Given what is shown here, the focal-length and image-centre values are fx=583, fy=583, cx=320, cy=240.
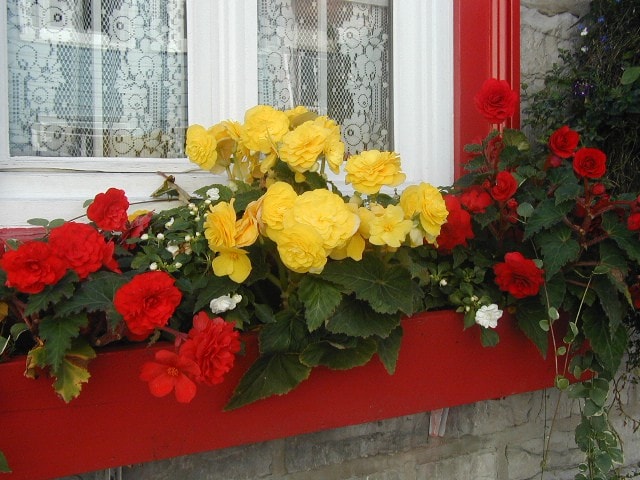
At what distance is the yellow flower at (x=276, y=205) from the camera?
1.00m

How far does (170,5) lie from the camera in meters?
1.47

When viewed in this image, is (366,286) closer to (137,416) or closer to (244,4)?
(137,416)

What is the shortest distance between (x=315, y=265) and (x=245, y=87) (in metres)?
0.67

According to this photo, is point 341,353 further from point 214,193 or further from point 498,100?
point 498,100

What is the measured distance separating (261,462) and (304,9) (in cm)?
117

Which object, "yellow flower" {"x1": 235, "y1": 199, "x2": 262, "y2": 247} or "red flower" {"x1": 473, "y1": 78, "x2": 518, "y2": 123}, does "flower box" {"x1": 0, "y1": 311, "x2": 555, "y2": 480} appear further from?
"red flower" {"x1": 473, "y1": 78, "x2": 518, "y2": 123}

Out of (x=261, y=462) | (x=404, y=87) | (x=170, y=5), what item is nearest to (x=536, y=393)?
(x=261, y=462)

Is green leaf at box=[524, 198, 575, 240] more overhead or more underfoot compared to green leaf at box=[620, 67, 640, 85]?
more underfoot

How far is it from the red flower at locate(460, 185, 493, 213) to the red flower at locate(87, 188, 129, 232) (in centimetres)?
75

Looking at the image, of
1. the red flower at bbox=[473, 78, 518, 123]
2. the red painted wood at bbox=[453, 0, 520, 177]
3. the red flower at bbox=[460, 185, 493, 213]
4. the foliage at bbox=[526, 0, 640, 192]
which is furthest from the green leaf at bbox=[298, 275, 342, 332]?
the foliage at bbox=[526, 0, 640, 192]

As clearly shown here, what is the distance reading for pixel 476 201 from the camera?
133cm

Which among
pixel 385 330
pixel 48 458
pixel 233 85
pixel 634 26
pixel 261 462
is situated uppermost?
pixel 634 26

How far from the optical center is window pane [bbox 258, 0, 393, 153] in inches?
61.8

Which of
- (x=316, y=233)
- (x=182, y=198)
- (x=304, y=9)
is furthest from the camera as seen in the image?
(x=304, y=9)
